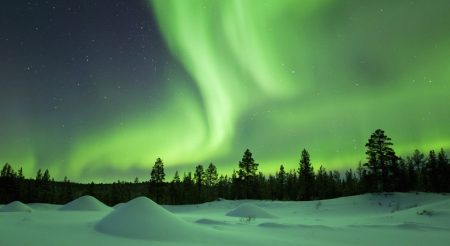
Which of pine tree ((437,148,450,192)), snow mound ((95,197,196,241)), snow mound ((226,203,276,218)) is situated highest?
pine tree ((437,148,450,192))

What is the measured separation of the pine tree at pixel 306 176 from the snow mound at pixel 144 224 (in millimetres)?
53251

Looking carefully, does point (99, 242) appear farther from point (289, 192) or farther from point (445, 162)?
point (289, 192)

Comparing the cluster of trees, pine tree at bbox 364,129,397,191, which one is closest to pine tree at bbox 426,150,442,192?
the cluster of trees

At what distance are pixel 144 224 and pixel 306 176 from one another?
55897mm

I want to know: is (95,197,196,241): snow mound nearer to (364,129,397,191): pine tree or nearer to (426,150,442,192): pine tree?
(364,129,397,191): pine tree

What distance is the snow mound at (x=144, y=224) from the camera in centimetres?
1182

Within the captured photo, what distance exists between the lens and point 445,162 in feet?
201

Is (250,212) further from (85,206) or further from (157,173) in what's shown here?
(157,173)

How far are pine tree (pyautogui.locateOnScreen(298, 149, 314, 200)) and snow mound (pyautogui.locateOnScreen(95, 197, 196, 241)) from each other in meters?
53.3

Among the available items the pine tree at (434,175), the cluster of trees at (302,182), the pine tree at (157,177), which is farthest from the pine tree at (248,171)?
the pine tree at (434,175)

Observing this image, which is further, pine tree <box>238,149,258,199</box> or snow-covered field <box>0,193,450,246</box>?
pine tree <box>238,149,258,199</box>

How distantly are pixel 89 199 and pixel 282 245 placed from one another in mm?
31264

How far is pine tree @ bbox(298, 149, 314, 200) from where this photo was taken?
64.4 metres

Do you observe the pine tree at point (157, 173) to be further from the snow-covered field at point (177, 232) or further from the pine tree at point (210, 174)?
the snow-covered field at point (177, 232)
